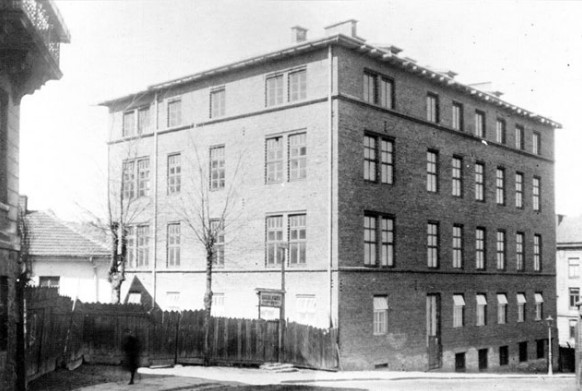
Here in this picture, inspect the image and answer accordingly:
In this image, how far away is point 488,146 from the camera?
125ft

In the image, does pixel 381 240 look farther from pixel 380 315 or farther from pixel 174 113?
pixel 174 113

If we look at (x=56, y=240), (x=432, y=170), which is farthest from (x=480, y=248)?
(x=56, y=240)

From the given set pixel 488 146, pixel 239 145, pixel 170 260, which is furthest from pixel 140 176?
pixel 488 146

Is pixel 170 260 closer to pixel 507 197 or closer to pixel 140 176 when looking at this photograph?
pixel 140 176

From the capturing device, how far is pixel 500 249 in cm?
3909

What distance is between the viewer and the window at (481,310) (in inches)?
1438

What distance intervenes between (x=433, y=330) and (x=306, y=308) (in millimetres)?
7843

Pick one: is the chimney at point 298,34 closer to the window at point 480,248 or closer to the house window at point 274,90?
the house window at point 274,90

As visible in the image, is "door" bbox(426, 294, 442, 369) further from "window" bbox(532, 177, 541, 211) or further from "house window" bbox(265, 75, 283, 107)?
"window" bbox(532, 177, 541, 211)

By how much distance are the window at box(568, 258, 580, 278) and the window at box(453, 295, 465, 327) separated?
1333 inches

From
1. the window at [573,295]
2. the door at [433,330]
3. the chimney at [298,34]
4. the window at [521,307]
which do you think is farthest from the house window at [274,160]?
the window at [573,295]

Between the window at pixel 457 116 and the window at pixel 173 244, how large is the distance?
1513cm

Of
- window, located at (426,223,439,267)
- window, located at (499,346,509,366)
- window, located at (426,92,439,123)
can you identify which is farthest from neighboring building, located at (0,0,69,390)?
window, located at (499,346,509,366)

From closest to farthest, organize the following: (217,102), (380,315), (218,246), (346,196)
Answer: (346,196)
(380,315)
(218,246)
(217,102)
